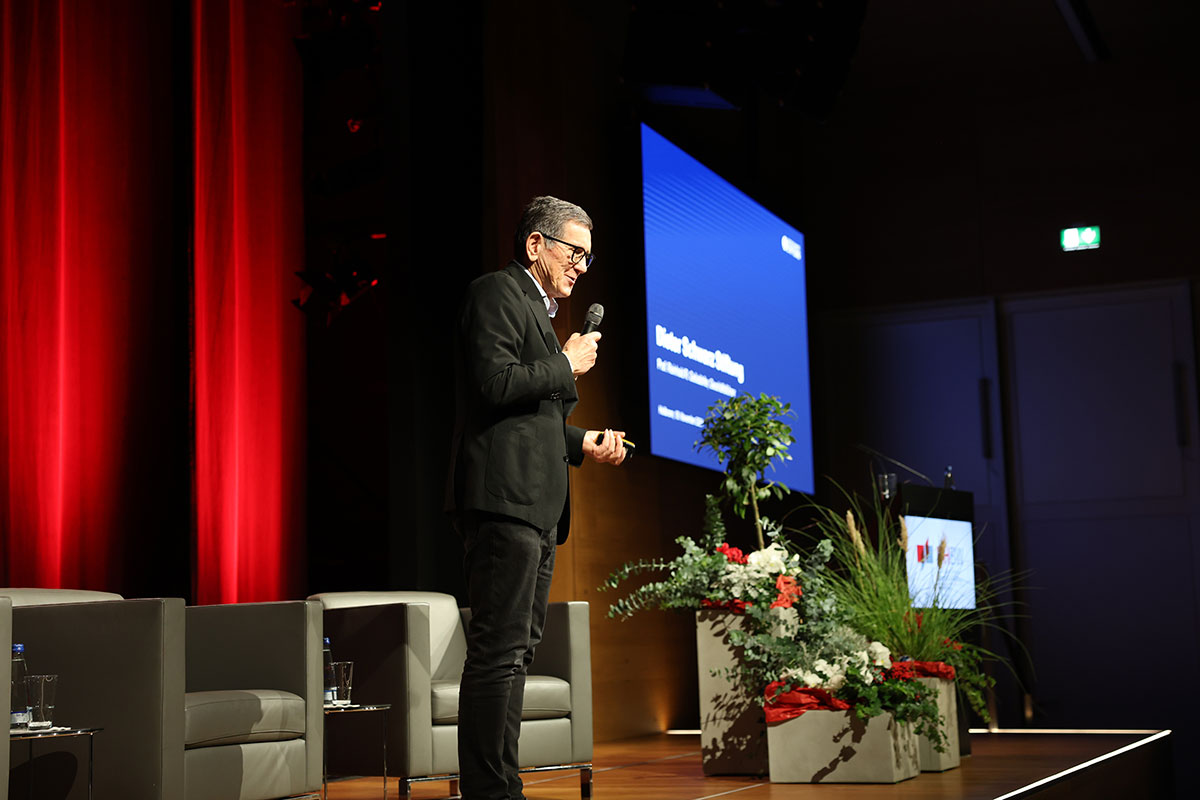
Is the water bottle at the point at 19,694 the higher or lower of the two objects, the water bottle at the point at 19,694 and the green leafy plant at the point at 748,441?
the lower

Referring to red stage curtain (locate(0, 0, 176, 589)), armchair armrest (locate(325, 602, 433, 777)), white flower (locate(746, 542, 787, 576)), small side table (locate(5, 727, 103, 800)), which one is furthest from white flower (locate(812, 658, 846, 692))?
red stage curtain (locate(0, 0, 176, 589))

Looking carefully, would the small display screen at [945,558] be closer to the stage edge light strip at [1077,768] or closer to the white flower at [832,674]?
the stage edge light strip at [1077,768]

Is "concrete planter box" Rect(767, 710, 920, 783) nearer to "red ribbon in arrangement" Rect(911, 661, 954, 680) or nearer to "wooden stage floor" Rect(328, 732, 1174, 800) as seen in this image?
"wooden stage floor" Rect(328, 732, 1174, 800)

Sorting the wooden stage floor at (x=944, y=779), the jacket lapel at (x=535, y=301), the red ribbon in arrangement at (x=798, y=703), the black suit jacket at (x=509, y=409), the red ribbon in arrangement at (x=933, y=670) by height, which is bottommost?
the wooden stage floor at (x=944, y=779)

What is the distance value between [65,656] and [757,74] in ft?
13.8

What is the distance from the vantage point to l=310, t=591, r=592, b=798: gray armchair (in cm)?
353

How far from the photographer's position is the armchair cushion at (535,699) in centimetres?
360

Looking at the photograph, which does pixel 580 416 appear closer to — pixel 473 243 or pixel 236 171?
pixel 473 243

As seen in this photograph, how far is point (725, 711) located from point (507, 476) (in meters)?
1.95

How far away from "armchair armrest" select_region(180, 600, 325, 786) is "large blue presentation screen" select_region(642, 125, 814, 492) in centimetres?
219

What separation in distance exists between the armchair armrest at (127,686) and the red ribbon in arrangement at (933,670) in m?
→ 2.12

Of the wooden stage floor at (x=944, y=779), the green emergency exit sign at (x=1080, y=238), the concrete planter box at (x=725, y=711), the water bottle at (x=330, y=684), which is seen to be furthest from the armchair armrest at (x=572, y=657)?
the green emergency exit sign at (x=1080, y=238)

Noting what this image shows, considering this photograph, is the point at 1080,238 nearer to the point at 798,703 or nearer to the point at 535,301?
the point at 798,703

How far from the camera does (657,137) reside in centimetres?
585
